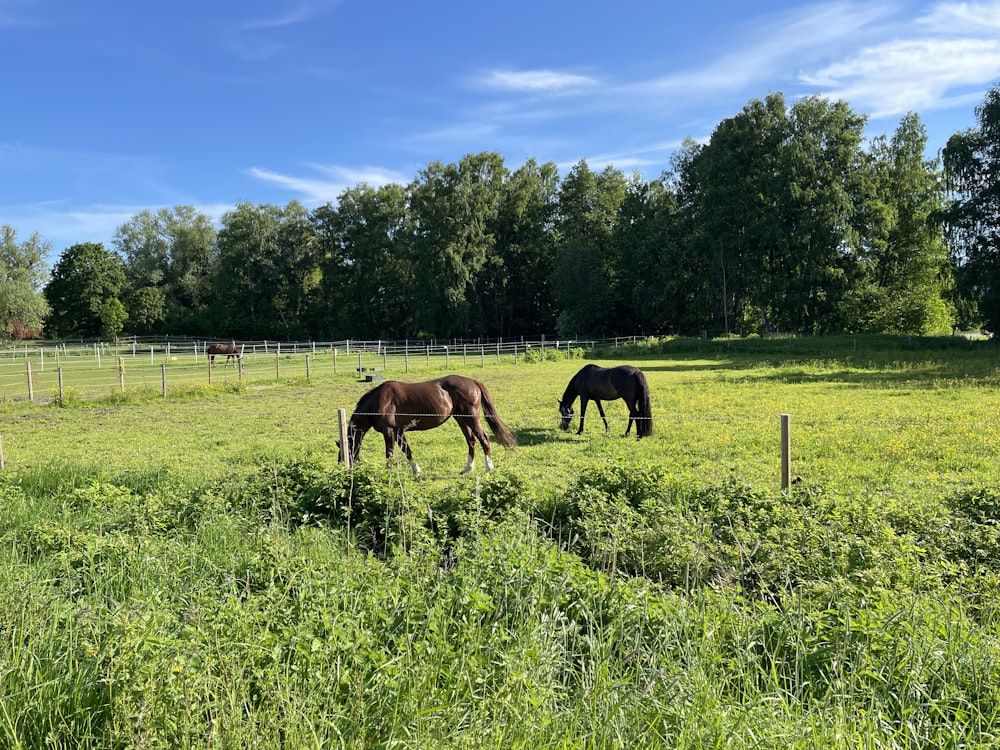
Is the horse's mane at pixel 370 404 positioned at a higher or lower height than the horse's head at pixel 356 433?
higher

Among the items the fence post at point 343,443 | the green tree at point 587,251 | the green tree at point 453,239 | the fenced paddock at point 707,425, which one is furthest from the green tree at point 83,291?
the fence post at point 343,443

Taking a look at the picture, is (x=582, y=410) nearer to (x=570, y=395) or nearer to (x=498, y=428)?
(x=570, y=395)

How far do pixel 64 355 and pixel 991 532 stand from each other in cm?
5330

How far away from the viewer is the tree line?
139 ft

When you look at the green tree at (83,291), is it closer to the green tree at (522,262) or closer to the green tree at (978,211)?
the green tree at (522,262)

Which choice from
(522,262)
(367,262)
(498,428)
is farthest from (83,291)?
(498,428)

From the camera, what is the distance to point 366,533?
5.45 metres

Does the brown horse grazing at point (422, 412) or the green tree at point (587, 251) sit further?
the green tree at point (587, 251)

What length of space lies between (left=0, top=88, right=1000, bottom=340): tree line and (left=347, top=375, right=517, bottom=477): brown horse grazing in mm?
33134

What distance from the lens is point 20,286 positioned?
56.7m

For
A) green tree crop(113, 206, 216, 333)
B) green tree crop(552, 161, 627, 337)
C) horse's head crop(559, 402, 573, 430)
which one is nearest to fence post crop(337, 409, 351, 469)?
horse's head crop(559, 402, 573, 430)

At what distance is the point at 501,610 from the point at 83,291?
3226 inches

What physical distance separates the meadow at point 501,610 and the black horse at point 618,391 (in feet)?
9.47

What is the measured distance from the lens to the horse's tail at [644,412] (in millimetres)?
11016
